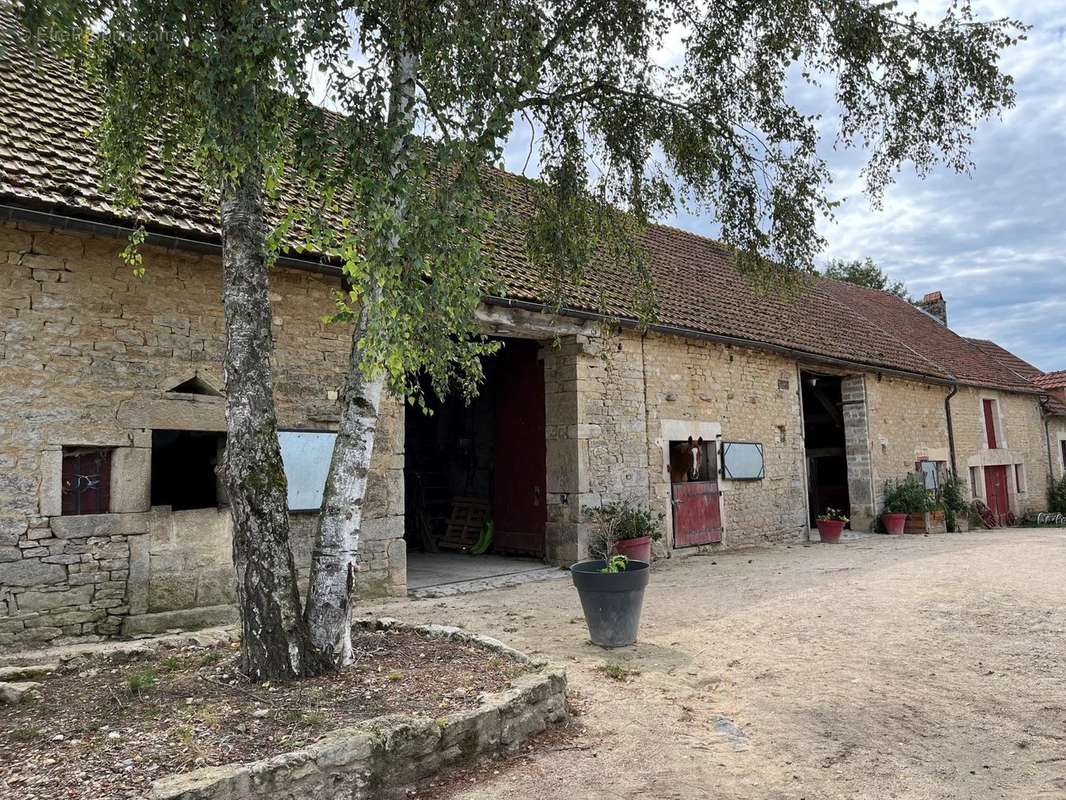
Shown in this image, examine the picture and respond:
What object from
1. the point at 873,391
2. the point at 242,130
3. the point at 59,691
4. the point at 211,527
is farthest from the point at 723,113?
the point at 873,391

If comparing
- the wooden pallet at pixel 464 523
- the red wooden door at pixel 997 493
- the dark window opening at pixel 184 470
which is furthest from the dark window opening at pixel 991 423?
the dark window opening at pixel 184 470

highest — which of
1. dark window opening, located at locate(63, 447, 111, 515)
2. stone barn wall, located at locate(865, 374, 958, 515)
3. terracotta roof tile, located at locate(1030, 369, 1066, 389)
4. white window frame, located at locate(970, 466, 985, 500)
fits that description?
terracotta roof tile, located at locate(1030, 369, 1066, 389)

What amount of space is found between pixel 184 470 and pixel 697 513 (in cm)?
706

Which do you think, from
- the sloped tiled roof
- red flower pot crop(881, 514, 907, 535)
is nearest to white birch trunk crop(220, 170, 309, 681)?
the sloped tiled roof

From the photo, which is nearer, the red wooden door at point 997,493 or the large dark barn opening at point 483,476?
the large dark barn opening at point 483,476

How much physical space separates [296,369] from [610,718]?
4.41m

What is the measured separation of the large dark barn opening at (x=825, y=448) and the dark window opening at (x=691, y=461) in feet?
17.4

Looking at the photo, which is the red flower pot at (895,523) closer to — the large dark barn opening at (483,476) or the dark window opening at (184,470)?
the large dark barn opening at (483,476)

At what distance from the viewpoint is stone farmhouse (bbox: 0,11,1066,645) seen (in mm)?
5340

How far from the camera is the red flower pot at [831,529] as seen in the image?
40.2 ft

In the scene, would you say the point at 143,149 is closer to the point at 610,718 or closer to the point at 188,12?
the point at 188,12

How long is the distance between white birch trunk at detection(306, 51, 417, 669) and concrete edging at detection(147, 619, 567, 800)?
93cm

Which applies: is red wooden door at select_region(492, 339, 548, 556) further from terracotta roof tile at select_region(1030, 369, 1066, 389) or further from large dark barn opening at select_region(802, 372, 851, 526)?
terracotta roof tile at select_region(1030, 369, 1066, 389)

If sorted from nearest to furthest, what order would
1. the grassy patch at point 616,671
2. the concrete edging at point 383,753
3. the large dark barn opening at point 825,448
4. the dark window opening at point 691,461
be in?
the concrete edging at point 383,753 < the grassy patch at point 616,671 < the dark window opening at point 691,461 < the large dark barn opening at point 825,448
